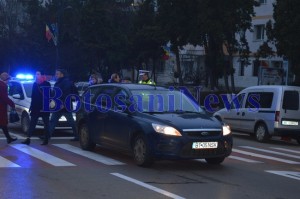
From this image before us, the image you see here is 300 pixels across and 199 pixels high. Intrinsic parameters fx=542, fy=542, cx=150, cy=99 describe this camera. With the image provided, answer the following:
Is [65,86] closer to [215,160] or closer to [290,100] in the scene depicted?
[215,160]

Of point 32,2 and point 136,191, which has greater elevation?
point 32,2

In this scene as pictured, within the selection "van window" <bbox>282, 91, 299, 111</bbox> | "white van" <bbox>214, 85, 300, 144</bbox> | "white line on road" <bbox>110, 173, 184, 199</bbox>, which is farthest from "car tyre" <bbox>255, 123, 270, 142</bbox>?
"white line on road" <bbox>110, 173, 184, 199</bbox>

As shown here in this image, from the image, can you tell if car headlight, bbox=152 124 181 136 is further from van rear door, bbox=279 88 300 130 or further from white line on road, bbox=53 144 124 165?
van rear door, bbox=279 88 300 130

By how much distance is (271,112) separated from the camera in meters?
17.1

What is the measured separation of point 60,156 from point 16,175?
2537 millimetres

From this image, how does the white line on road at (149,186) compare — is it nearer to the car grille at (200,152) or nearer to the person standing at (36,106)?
the car grille at (200,152)

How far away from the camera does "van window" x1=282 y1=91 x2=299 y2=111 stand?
16984 mm

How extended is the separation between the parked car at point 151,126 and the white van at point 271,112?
612 cm

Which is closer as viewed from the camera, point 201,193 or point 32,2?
point 201,193

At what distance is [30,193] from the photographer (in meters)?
7.73

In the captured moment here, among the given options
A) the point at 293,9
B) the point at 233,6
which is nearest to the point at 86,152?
the point at 293,9

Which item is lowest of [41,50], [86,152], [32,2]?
[86,152]

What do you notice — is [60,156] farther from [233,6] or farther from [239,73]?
[239,73]

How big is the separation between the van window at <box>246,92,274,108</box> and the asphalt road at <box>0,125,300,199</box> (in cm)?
406
